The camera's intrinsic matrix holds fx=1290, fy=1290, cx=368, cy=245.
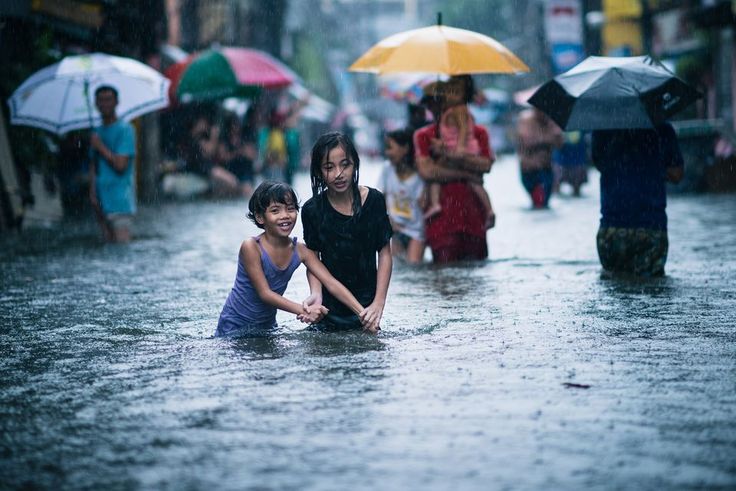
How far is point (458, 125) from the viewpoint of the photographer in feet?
34.0

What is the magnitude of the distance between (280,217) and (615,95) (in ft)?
11.3

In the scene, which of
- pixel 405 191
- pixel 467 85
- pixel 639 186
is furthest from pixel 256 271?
pixel 405 191

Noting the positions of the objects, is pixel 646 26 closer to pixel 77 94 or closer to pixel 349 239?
pixel 77 94

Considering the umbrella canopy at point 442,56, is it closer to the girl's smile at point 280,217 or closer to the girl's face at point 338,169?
the girl's face at point 338,169

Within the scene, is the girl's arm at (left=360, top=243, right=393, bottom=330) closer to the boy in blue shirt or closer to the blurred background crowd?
the boy in blue shirt

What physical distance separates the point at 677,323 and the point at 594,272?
281cm

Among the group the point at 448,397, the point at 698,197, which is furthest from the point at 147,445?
the point at 698,197

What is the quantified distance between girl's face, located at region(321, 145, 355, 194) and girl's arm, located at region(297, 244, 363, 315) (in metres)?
0.38

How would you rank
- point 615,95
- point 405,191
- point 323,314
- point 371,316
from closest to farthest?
1. point 323,314
2. point 371,316
3. point 615,95
4. point 405,191

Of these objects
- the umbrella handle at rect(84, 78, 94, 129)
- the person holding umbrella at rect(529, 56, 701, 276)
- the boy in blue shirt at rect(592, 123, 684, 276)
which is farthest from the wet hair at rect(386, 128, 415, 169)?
the umbrella handle at rect(84, 78, 94, 129)

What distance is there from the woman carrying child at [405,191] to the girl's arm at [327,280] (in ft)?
13.8

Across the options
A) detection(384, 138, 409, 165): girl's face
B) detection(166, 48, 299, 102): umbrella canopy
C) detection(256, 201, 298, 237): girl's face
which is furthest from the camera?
detection(166, 48, 299, 102): umbrella canopy

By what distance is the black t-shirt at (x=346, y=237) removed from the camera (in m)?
6.92

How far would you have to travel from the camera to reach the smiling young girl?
6.88 meters
